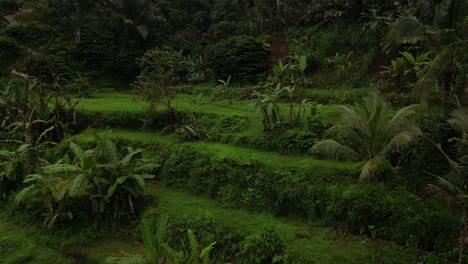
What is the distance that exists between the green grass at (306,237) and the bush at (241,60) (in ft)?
34.6

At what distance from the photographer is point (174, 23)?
80.5 feet

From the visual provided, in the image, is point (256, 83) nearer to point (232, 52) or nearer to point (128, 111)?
point (232, 52)

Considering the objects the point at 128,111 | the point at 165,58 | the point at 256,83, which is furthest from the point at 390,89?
the point at 128,111

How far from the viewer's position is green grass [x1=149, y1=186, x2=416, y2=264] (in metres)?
6.19

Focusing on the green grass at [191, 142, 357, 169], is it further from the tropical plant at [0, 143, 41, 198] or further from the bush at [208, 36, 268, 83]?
the bush at [208, 36, 268, 83]

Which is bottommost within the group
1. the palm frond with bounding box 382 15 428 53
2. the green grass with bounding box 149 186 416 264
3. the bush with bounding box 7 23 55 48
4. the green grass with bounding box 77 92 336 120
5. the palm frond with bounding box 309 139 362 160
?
the green grass with bounding box 149 186 416 264

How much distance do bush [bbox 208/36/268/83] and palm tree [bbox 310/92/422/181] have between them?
34.0ft

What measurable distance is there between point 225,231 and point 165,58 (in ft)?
21.1

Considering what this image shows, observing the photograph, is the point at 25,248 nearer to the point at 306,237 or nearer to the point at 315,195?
the point at 306,237

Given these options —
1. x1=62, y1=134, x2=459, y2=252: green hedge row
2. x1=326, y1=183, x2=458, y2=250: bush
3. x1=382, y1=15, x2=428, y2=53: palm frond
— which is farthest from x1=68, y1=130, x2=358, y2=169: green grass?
x1=382, y1=15, x2=428, y2=53: palm frond

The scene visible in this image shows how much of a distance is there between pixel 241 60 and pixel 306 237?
12626 millimetres

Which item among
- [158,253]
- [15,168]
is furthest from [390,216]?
[15,168]

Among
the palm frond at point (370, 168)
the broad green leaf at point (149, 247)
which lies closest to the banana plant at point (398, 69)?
the palm frond at point (370, 168)

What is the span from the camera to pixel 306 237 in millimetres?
6898
